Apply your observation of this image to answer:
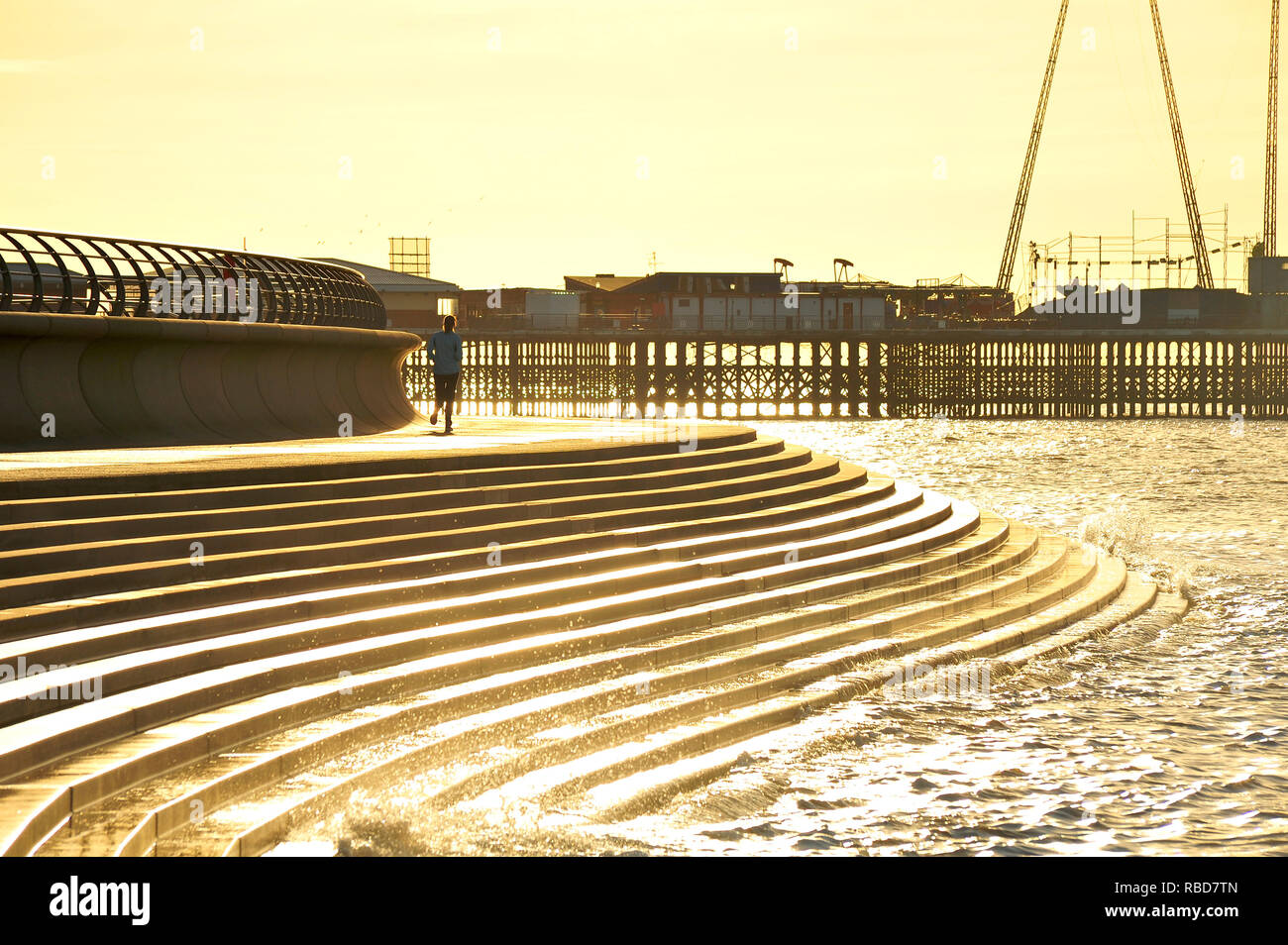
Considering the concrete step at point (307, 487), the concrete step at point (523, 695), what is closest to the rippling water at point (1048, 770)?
the concrete step at point (523, 695)

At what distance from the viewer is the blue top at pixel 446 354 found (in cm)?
1714

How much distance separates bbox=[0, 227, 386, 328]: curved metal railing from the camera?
13.6 metres

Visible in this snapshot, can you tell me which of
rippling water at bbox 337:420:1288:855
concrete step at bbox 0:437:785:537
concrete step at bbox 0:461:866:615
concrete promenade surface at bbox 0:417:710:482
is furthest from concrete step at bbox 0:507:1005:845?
concrete promenade surface at bbox 0:417:710:482

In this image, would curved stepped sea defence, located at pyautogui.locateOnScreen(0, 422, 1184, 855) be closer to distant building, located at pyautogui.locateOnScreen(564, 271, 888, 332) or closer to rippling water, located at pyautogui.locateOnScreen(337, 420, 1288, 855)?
rippling water, located at pyautogui.locateOnScreen(337, 420, 1288, 855)

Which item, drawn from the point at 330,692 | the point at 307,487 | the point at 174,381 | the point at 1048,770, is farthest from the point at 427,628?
the point at 174,381

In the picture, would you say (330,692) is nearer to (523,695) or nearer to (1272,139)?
(523,695)

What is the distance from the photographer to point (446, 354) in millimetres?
17250

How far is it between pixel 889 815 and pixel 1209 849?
1.61m

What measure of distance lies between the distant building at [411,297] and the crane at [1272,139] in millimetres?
52013

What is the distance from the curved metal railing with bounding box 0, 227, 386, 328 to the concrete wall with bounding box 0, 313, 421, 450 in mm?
485

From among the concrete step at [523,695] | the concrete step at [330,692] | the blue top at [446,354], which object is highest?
the blue top at [446,354]

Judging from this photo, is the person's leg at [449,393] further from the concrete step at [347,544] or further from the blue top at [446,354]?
the concrete step at [347,544]
